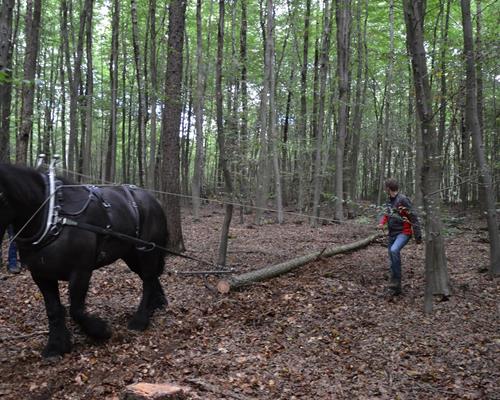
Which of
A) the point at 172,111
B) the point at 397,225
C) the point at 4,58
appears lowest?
the point at 397,225

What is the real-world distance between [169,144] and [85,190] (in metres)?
4.00

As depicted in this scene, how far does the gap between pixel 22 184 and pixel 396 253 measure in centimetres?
555


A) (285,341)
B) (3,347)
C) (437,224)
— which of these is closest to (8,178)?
(3,347)

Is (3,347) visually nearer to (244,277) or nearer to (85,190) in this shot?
(85,190)

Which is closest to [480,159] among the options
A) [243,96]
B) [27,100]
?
[27,100]

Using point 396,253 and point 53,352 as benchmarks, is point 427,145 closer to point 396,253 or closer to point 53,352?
point 396,253

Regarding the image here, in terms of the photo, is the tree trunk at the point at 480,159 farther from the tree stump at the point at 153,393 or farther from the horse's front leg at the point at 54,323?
the horse's front leg at the point at 54,323

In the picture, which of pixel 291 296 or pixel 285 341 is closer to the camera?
pixel 285 341

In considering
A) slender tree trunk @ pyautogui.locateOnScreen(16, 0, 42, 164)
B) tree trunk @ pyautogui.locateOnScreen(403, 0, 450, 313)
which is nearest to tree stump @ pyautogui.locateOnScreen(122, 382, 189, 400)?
tree trunk @ pyautogui.locateOnScreen(403, 0, 450, 313)

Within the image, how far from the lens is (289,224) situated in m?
17.3

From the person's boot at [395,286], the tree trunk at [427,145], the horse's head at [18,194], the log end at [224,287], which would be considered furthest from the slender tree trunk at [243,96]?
the horse's head at [18,194]

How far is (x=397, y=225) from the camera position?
720 centimetres

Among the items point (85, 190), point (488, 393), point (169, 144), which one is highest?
point (169, 144)

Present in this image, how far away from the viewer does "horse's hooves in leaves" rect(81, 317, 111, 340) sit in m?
4.67
